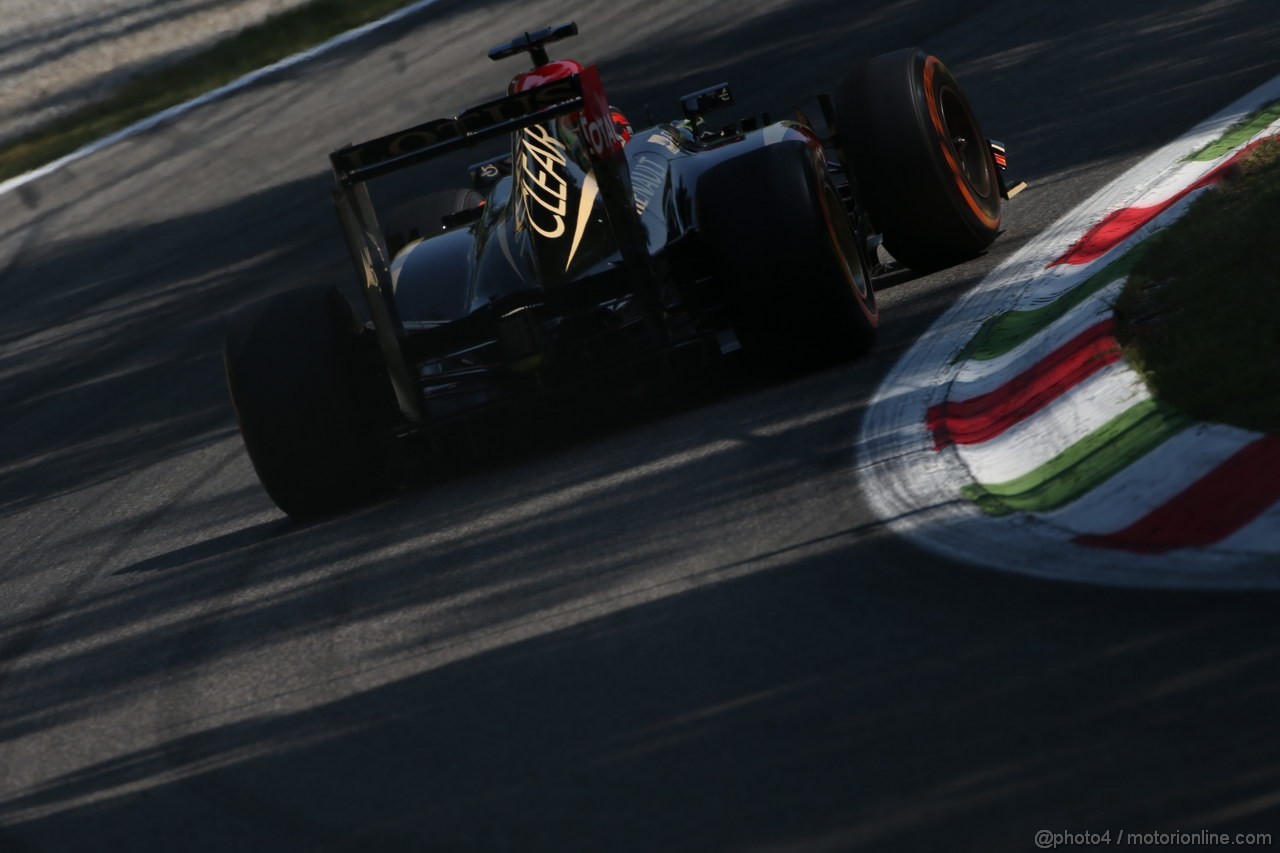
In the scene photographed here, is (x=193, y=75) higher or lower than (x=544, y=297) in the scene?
higher

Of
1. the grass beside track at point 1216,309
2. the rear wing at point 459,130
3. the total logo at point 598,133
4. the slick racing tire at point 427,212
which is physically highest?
the rear wing at point 459,130

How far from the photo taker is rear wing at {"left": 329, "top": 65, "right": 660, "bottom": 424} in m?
6.66

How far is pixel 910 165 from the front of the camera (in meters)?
7.74

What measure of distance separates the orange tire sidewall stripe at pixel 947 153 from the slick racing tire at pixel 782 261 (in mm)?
1059

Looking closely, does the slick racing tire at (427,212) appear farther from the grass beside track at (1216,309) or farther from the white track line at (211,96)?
the white track line at (211,96)

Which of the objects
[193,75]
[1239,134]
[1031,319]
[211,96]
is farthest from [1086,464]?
[193,75]

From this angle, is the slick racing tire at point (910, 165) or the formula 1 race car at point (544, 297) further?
the slick racing tire at point (910, 165)

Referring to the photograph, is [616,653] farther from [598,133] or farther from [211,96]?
[211,96]

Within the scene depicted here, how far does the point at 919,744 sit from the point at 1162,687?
545 millimetres

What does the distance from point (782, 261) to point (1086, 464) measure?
1927 millimetres

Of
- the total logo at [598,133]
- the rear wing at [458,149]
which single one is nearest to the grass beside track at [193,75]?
the rear wing at [458,149]

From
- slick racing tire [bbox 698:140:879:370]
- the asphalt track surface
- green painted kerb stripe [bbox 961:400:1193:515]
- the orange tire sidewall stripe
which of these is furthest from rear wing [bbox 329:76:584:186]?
green painted kerb stripe [bbox 961:400:1193:515]

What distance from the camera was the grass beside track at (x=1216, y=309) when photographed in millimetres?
5066

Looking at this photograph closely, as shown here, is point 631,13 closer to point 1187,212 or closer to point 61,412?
point 61,412
